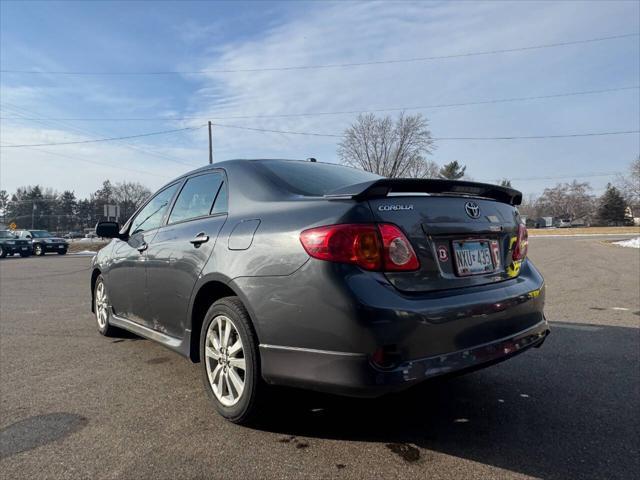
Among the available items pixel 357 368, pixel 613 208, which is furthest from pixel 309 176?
pixel 613 208

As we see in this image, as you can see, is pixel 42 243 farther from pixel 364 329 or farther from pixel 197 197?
pixel 364 329

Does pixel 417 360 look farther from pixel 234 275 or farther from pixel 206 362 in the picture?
pixel 206 362

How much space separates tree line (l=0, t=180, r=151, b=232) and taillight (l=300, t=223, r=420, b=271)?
308ft

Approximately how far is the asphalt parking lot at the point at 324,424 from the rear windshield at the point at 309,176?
127cm

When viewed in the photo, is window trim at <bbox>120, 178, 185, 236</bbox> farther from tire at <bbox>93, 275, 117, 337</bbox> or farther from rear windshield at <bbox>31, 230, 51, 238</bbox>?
rear windshield at <bbox>31, 230, 51, 238</bbox>

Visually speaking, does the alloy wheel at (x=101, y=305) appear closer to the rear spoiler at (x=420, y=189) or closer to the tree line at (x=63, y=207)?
the rear spoiler at (x=420, y=189)

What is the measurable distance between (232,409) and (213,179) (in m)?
1.68

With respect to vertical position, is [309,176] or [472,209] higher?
[309,176]

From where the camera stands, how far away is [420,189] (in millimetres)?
2523

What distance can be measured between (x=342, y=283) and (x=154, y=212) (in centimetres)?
273

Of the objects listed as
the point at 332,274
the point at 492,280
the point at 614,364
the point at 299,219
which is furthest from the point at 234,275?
the point at 614,364

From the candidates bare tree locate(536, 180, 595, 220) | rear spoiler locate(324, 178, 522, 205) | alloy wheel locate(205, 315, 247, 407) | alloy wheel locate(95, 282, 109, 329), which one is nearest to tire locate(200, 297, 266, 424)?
alloy wheel locate(205, 315, 247, 407)

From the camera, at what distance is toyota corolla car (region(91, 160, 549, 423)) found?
2.16m

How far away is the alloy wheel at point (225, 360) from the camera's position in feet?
8.89
